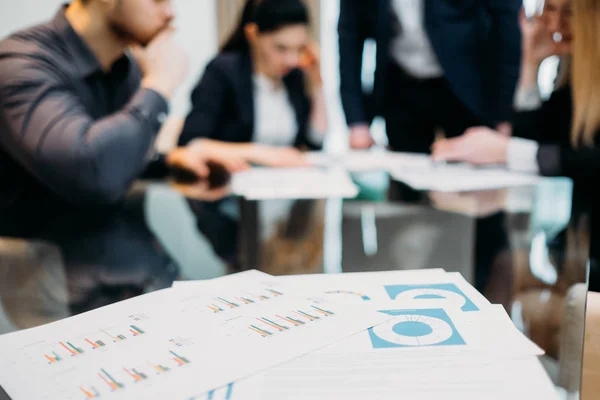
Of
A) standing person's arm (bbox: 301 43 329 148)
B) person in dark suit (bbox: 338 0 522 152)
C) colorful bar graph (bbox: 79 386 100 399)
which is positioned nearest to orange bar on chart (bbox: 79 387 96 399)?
colorful bar graph (bbox: 79 386 100 399)

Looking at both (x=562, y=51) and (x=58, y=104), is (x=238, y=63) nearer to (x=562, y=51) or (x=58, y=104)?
(x=58, y=104)

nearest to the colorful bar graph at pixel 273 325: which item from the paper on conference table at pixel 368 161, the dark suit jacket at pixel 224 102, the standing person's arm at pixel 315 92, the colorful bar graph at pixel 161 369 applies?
the colorful bar graph at pixel 161 369

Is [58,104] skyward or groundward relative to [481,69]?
groundward

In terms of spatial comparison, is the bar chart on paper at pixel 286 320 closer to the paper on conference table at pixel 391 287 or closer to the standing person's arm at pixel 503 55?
the paper on conference table at pixel 391 287

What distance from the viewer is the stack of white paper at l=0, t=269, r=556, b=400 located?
33cm

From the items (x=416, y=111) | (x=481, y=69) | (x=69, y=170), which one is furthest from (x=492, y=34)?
(x=69, y=170)

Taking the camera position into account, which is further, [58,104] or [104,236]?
[58,104]

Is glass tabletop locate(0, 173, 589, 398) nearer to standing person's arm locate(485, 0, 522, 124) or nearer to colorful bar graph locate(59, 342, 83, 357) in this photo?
colorful bar graph locate(59, 342, 83, 357)

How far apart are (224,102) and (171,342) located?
152cm

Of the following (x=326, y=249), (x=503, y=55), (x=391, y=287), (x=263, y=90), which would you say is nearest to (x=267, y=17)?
(x=263, y=90)

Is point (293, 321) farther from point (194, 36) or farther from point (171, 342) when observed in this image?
point (194, 36)

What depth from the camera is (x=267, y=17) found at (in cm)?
184

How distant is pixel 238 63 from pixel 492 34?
3.05ft

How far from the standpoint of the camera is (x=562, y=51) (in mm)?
1557
